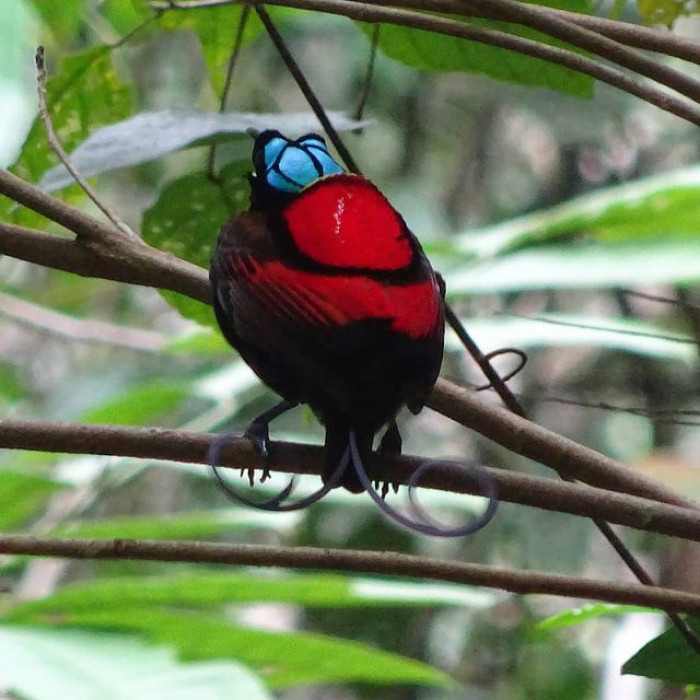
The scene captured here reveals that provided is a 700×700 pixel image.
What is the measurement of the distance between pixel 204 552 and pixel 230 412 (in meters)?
1.59

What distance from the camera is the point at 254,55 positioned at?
3.75 metres

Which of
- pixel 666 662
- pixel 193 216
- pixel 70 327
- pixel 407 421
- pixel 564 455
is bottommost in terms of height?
pixel 666 662

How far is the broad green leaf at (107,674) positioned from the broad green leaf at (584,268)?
3.22 ft

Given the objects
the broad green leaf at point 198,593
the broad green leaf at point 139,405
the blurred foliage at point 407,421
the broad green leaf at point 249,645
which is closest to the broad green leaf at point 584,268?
the blurred foliage at point 407,421

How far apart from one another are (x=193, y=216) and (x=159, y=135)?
0.18 metres

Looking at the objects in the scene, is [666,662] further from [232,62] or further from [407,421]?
[407,421]

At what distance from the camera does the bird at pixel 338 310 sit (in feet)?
3.23

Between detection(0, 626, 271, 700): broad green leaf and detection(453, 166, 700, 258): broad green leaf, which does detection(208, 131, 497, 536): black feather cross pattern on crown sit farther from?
detection(453, 166, 700, 258): broad green leaf

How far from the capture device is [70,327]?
3.55 meters

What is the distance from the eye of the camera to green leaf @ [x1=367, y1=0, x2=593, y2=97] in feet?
4.33

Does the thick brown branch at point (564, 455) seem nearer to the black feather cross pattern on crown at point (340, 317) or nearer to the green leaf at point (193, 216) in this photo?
the black feather cross pattern on crown at point (340, 317)

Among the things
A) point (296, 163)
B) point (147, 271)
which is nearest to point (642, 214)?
point (296, 163)

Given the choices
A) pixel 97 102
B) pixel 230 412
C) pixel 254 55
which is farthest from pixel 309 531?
pixel 97 102

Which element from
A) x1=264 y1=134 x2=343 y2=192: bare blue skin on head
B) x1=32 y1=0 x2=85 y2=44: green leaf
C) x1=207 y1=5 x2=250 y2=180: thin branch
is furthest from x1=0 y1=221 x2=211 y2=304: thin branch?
x1=32 y1=0 x2=85 y2=44: green leaf
